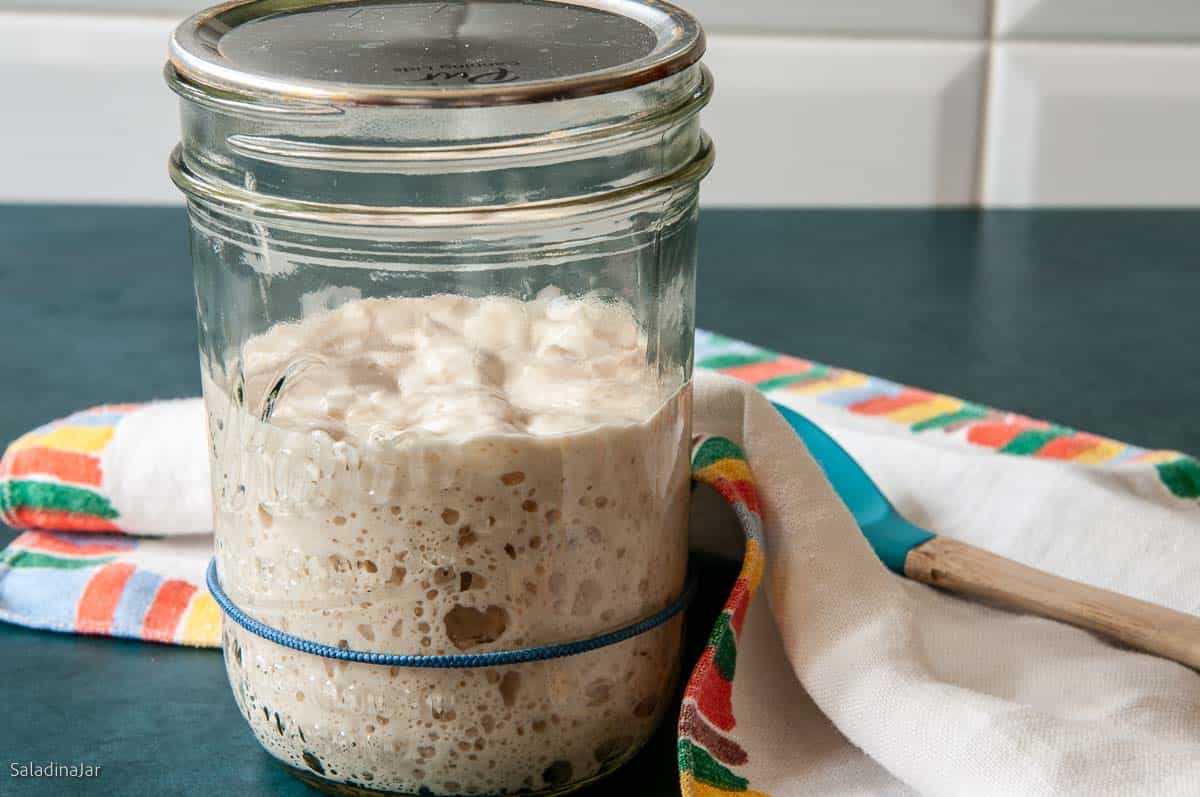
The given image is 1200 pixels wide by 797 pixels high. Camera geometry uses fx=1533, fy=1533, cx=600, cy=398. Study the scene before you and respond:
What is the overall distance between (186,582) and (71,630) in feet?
0.16

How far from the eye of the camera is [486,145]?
0.42 m

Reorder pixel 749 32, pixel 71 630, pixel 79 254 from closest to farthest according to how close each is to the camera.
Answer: pixel 71 630 → pixel 79 254 → pixel 749 32

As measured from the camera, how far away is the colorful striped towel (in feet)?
1.56

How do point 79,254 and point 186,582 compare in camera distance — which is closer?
point 186,582

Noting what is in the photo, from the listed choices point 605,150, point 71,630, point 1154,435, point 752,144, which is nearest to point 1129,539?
point 1154,435

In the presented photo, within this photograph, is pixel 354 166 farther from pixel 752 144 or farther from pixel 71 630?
pixel 752 144

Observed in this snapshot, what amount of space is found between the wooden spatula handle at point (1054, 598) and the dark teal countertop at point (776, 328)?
90 mm

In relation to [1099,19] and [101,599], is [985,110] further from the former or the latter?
[101,599]

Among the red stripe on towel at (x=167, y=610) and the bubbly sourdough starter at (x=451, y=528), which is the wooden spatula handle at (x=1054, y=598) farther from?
the red stripe on towel at (x=167, y=610)

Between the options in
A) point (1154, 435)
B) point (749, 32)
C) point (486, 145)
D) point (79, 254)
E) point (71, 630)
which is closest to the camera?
point (486, 145)

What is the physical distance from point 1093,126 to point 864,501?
72cm

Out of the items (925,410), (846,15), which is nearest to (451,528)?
(925,410)

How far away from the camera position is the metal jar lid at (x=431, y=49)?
412mm

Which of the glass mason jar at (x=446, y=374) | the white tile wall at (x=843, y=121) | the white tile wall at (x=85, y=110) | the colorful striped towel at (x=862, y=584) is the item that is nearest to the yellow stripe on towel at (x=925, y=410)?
the colorful striped towel at (x=862, y=584)
